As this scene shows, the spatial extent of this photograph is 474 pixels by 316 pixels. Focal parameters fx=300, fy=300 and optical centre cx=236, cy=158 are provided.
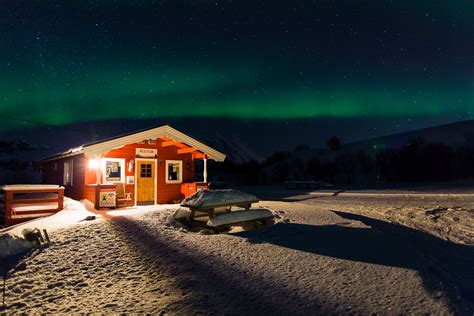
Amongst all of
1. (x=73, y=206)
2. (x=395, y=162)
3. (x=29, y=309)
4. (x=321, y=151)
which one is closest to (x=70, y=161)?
(x=73, y=206)

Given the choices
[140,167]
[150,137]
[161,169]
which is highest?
[150,137]

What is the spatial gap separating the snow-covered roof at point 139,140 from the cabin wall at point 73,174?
80cm

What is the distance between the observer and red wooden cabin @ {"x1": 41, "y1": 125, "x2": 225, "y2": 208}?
13707 millimetres

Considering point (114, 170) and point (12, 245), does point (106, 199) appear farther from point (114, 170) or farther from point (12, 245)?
point (12, 245)

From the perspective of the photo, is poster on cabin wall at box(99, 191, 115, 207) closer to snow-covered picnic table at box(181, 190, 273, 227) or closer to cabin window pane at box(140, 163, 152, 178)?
cabin window pane at box(140, 163, 152, 178)

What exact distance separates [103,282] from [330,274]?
149 inches

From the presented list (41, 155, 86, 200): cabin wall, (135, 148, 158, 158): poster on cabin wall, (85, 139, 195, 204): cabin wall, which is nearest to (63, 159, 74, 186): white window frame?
(41, 155, 86, 200): cabin wall

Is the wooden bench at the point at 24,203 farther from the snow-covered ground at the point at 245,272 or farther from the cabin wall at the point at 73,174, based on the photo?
the snow-covered ground at the point at 245,272

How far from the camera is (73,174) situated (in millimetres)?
17312

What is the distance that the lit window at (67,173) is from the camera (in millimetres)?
17953

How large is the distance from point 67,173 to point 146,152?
6541 mm

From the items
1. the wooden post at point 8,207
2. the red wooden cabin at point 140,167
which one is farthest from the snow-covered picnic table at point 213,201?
the wooden post at point 8,207

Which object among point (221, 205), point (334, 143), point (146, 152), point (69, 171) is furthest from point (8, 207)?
point (334, 143)

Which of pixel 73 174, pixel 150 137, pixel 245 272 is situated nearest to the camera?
pixel 245 272
